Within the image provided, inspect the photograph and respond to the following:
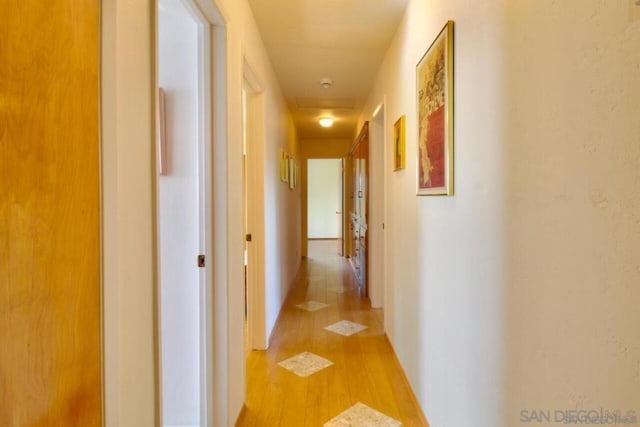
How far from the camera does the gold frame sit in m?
2.27

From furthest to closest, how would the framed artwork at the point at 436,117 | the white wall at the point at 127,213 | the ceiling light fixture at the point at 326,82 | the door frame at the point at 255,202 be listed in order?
1. the ceiling light fixture at the point at 326,82
2. the door frame at the point at 255,202
3. the framed artwork at the point at 436,117
4. the white wall at the point at 127,213

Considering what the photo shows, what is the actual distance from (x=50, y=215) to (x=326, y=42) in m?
2.49

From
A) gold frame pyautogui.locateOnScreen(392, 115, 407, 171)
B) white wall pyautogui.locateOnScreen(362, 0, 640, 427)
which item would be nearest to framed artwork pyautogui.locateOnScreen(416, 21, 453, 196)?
white wall pyautogui.locateOnScreen(362, 0, 640, 427)

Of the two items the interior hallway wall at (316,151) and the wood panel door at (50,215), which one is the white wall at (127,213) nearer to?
the wood panel door at (50,215)

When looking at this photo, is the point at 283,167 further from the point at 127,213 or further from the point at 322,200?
the point at 322,200

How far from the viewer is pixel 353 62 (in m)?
3.06

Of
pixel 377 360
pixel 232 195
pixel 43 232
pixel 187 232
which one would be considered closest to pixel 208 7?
pixel 232 195

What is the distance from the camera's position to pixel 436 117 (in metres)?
1.56

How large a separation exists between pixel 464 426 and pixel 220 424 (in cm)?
108

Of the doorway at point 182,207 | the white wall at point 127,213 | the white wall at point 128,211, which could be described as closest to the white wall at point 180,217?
the doorway at point 182,207

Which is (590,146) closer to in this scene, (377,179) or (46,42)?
(46,42)

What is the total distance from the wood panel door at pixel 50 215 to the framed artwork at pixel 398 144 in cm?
188

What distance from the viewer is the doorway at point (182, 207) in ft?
5.21

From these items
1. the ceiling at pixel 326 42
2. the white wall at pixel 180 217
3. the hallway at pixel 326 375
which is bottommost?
the hallway at pixel 326 375
